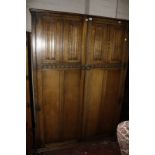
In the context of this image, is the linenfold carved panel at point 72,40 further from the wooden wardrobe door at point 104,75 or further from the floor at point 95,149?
the floor at point 95,149

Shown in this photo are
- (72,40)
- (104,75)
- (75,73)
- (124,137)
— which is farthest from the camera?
(104,75)

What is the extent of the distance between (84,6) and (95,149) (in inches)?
93.1

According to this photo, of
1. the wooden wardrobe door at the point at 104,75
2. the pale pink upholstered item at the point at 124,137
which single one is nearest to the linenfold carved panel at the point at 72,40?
the wooden wardrobe door at the point at 104,75

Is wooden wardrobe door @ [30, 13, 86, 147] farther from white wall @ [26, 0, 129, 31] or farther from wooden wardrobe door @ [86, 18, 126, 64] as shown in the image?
white wall @ [26, 0, 129, 31]

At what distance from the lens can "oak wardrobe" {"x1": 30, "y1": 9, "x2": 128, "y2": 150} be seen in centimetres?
195

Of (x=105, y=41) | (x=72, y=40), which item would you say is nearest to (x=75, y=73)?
(x=72, y=40)

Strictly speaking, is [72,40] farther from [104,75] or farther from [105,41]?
[104,75]

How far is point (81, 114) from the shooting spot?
2.32 m

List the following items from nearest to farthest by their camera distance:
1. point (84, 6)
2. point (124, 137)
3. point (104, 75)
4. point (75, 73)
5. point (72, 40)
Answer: point (124, 137) → point (72, 40) → point (75, 73) → point (104, 75) → point (84, 6)

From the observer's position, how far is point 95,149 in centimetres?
242
